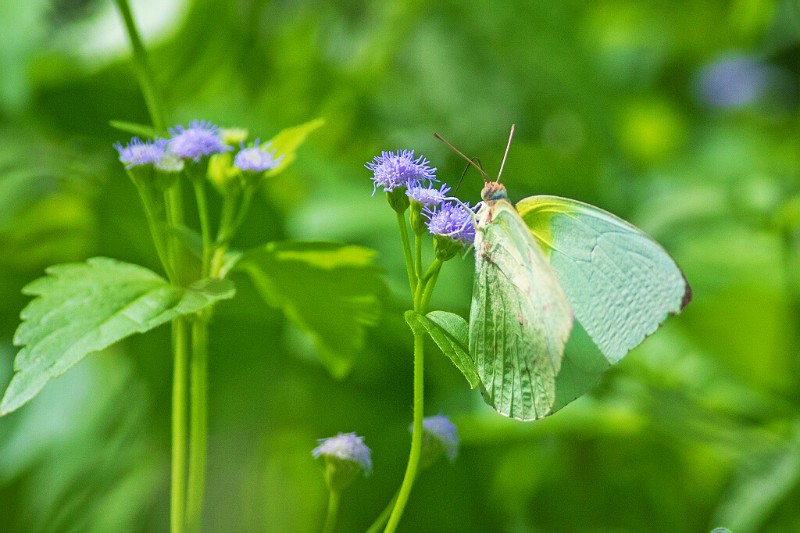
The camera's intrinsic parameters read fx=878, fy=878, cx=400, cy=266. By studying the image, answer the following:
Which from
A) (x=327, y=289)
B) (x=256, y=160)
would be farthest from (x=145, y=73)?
(x=327, y=289)

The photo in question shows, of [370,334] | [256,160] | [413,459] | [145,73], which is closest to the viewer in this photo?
[413,459]

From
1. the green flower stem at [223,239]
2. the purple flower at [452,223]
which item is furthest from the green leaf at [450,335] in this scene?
the green flower stem at [223,239]

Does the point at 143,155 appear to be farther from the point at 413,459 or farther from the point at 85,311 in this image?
the point at 413,459

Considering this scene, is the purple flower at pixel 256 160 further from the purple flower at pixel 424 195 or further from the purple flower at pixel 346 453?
the purple flower at pixel 346 453

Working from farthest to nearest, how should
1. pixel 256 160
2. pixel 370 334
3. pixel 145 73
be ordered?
pixel 370 334
pixel 145 73
pixel 256 160

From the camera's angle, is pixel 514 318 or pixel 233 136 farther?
pixel 233 136

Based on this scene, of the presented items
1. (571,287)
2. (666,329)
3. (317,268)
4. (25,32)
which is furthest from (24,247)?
(666,329)

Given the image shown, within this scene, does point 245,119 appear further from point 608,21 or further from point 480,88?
point 608,21

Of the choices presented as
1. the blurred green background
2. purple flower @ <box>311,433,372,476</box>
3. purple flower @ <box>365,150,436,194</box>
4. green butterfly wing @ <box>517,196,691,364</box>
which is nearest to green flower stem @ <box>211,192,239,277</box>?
purple flower @ <box>365,150,436,194</box>
